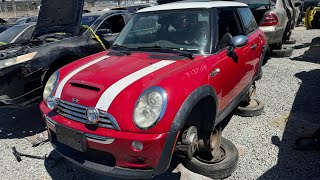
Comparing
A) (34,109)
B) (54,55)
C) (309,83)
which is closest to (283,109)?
(309,83)

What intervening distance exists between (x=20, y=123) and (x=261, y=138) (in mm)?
3805

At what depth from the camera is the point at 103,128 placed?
2305 millimetres

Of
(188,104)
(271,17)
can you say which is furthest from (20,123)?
(271,17)

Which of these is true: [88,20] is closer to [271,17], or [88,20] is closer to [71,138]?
[71,138]

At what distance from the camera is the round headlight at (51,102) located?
270cm

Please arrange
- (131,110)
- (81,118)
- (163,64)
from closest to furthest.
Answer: (131,110) < (81,118) < (163,64)

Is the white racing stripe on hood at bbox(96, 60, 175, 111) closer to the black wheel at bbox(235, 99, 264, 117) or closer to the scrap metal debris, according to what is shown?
the scrap metal debris

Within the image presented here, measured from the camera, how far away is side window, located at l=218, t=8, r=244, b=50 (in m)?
3.26

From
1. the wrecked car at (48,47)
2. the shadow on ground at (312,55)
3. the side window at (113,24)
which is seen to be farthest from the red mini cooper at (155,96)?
the shadow on ground at (312,55)

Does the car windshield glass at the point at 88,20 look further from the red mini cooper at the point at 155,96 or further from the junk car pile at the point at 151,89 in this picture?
the red mini cooper at the point at 155,96

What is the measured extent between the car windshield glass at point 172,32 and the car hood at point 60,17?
179cm

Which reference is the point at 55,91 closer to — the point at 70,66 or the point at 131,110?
the point at 70,66

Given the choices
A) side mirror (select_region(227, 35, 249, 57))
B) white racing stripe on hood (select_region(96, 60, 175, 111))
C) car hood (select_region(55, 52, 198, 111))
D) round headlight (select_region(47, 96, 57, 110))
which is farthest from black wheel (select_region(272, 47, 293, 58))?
round headlight (select_region(47, 96, 57, 110))

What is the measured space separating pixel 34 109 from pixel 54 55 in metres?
1.37
